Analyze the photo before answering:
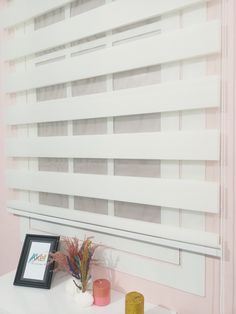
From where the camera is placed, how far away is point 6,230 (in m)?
1.71

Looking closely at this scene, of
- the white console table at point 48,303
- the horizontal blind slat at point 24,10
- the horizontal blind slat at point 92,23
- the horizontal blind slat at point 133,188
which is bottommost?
the white console table at point 48,303

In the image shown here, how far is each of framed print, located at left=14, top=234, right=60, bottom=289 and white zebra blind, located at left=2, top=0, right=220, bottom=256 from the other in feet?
0.37

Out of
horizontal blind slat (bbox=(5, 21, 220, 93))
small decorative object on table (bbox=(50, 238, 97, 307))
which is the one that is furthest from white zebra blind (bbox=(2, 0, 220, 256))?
small decorative object on table (bbox=(50, 238, 97, 307))

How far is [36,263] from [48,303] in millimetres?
232

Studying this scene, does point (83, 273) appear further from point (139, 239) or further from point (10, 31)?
point (10, 31)

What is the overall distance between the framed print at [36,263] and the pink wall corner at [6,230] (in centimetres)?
26

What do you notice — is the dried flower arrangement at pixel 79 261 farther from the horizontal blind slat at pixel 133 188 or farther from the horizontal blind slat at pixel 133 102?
the horizontal blind slat at pixel 133 102

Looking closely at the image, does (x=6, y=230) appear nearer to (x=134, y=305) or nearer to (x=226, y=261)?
(x=134, y=305)

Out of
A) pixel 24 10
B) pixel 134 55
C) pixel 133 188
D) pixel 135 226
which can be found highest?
pixel 24 10

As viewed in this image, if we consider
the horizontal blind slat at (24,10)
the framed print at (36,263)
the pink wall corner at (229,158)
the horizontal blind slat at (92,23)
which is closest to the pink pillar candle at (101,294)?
the framed print at (36,263)

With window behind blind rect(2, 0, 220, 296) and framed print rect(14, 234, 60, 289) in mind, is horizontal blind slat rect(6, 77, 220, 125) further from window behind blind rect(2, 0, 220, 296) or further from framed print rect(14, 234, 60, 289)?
framed print rect(14, 234, 60, 289)

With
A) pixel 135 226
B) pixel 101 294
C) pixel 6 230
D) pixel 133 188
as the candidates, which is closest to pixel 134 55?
pixel 133 188

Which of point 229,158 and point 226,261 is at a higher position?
point 229,158

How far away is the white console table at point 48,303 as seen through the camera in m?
1.12
